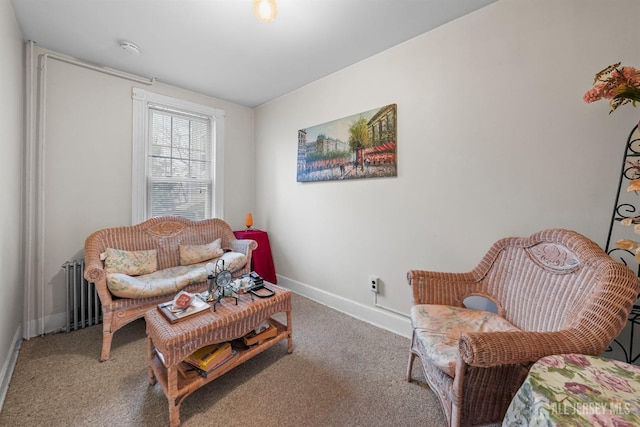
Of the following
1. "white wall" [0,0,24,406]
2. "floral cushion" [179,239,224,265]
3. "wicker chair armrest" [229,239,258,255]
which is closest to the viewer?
"white wall" [0,0,24,406]

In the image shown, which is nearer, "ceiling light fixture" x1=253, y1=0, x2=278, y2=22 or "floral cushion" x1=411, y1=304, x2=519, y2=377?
"floral cushion" x1=411, y1=304, x2=519, y2=377

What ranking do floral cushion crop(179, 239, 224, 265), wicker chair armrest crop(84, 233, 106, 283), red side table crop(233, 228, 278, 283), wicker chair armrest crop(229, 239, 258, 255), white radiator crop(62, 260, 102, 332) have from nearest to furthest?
wicker chair armrest crop(84, 233, 106, 283), white radiator crop(62, 260, 102, 332), floral cushion crop(179, 239, 224, 265), wicker chair armrest crop(229, 239, 258, 255), red side table crop(233, 228, 278, 283)

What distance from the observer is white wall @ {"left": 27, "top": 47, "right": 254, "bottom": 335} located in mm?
2266

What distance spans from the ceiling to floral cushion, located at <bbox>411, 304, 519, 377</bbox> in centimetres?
207

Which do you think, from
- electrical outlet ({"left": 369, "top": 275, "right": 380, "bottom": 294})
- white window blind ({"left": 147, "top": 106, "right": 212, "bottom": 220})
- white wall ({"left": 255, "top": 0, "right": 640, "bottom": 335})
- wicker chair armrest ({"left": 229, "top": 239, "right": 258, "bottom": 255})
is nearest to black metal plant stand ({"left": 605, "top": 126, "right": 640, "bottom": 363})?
white wall ({"left": 255, "top": 0, "right": 640, "bottom": 335})

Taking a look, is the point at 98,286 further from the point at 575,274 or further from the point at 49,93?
the point at 575,274

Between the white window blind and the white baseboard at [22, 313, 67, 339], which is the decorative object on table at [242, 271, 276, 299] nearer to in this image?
the white window blind

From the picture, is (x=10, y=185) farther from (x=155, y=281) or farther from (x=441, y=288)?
(x=441, y=288)

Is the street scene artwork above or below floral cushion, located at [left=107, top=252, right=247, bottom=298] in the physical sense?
above

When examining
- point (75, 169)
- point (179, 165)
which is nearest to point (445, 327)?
point (179, 165)

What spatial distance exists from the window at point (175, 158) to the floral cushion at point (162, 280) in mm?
860

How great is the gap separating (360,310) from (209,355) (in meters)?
1.47

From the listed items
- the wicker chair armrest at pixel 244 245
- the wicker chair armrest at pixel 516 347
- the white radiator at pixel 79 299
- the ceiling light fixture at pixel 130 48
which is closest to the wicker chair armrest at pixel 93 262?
the white radiator at pixel 79 299

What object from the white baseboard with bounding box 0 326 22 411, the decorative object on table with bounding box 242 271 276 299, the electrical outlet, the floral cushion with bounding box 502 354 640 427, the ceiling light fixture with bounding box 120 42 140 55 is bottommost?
the white baseboard with bounding box 0 326 22 411
